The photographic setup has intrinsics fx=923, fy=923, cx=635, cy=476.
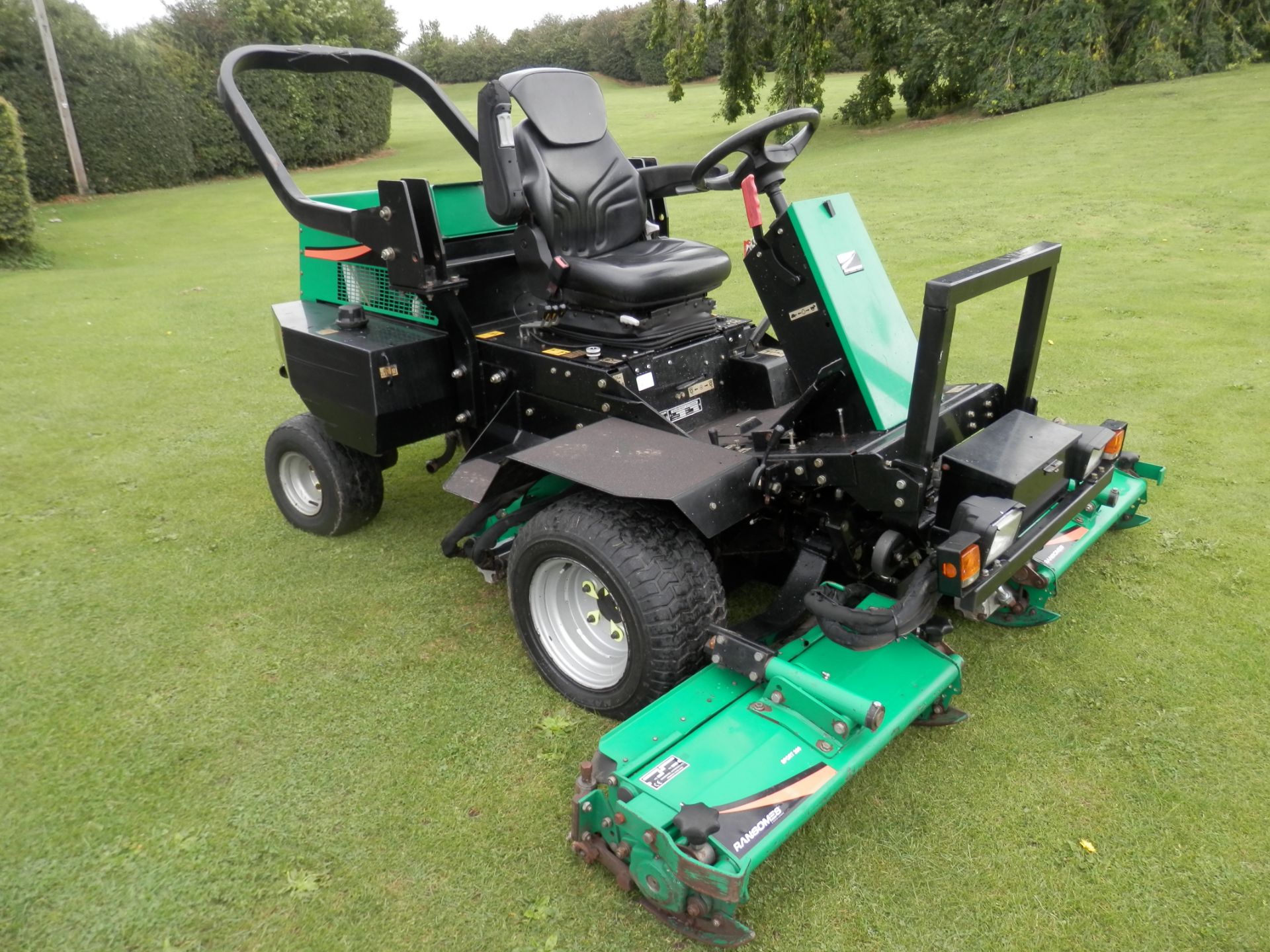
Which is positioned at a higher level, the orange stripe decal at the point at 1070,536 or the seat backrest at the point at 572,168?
the seat backrest at the point at 572,168

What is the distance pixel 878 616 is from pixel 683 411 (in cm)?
119

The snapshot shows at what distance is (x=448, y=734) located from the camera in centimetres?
279

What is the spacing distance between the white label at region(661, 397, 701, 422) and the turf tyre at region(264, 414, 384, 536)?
4.48 ft

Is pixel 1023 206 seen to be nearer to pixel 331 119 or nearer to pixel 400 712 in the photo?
pixel 400 712

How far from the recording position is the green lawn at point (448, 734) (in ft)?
7.17

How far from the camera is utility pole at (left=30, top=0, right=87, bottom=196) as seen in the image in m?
15.7

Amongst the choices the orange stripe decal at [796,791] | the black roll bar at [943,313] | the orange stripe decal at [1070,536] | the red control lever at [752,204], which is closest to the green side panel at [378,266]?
the red control lever at [752,204]

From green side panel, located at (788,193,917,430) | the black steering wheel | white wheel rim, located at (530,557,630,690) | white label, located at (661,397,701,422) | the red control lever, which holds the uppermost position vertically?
the black steering wheel

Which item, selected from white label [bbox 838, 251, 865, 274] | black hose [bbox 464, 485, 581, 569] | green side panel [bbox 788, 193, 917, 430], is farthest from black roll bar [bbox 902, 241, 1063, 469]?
black hose [bbox 464, 485, 581, 569]

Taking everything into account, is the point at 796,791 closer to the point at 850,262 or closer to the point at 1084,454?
the point at 1084,454

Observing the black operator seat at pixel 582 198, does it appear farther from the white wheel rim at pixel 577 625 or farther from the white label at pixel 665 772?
the white label at pixel 665 772

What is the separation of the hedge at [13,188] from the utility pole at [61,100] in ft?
22.6

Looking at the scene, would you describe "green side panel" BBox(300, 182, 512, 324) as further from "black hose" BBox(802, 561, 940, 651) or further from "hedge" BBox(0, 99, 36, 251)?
"hedge" BBox(0, 99, 36, 251)

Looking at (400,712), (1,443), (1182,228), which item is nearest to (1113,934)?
(400,712)
